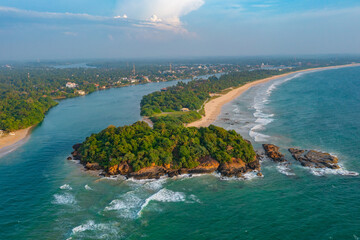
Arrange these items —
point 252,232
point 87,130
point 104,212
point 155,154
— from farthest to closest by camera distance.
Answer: point 87,130 → point 155,154 → point 104,212 → point 252,232

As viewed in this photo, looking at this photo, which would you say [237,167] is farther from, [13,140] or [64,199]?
[13,140]

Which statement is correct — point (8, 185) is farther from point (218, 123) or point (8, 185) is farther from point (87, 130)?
point (218, 123)

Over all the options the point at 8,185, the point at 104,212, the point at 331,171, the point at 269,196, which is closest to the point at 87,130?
the point at 8,185

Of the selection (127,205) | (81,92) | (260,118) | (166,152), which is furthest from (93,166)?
(81,92)

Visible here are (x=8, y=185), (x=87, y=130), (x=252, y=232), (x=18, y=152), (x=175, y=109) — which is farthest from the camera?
(x=175, y=109)

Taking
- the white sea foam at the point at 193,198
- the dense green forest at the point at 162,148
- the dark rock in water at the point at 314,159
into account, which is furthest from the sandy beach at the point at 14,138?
the dark rock in water at the point at 314,159

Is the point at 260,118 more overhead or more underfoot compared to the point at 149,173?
more overhead
